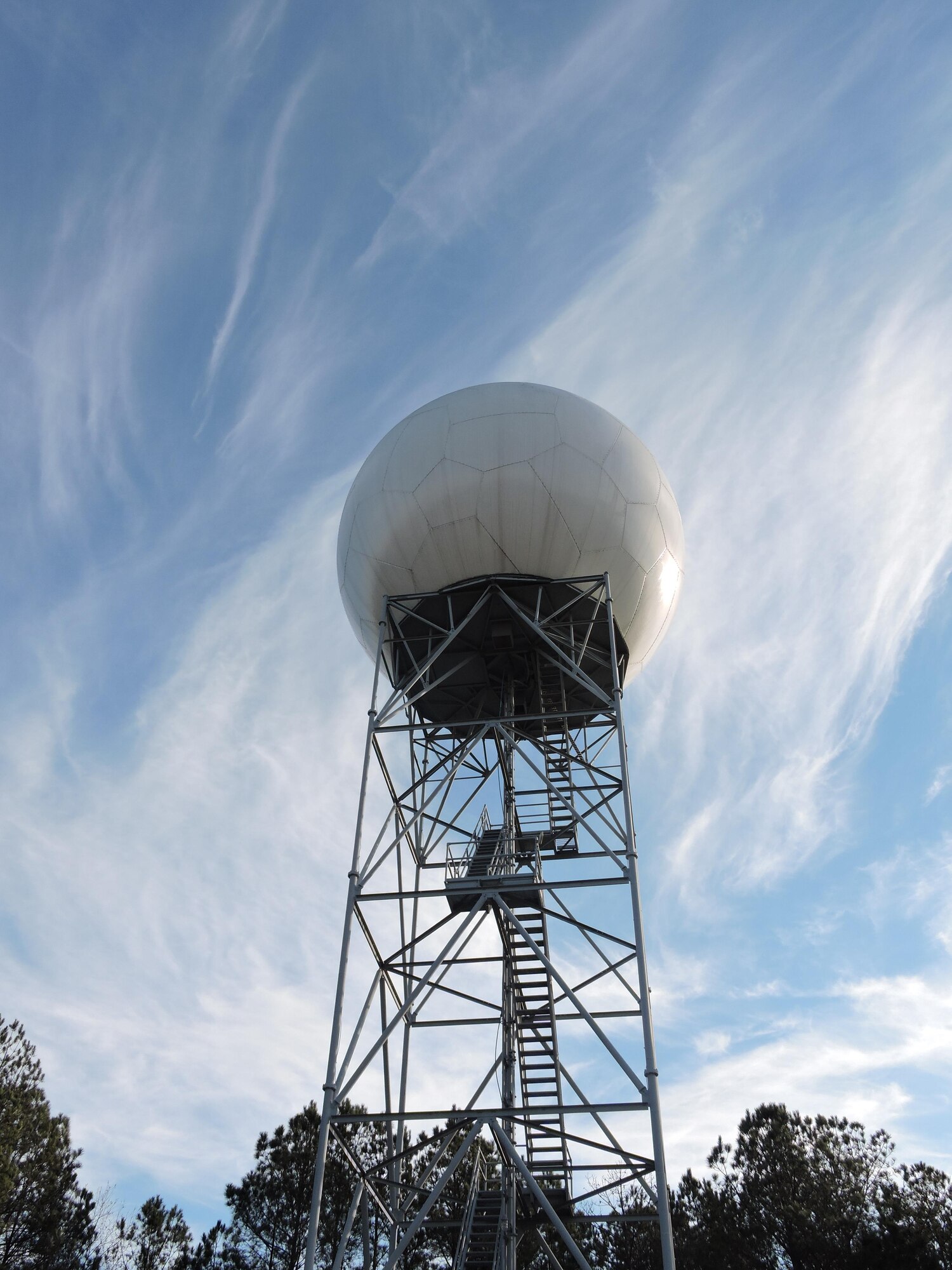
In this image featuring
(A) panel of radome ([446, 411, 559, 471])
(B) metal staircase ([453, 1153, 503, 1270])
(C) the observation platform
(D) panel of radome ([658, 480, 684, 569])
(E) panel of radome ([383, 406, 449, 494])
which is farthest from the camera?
(D) panel of radome ([658, 480, 684, 569])

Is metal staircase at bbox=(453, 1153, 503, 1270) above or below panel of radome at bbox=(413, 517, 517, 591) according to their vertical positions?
below

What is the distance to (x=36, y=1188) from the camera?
20.9 metres

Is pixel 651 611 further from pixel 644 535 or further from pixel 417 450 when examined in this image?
pixel 417 450

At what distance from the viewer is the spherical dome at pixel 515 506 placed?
47.6 ft

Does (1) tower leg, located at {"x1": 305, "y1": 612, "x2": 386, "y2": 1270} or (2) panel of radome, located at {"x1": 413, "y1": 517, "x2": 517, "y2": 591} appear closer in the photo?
(1) tower leg, located at {"x1": 305, "y1": 612, "x2": 386, "y2": 1270}

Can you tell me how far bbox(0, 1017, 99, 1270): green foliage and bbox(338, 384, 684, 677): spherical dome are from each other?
14.4 meters

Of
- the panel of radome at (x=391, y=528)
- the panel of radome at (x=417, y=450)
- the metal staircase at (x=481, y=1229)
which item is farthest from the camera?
the panel of radome at (x=417, y=450)

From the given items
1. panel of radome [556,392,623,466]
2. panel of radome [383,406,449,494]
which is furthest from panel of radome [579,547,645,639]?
panel of radome [383,406,449,494]

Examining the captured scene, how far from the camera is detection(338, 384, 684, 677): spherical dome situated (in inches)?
571

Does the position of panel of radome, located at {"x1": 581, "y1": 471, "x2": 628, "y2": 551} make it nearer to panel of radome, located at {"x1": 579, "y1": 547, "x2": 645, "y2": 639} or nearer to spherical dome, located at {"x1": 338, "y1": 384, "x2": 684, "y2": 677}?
spherical dome, located at {"x1": 338, "y1": 384, "x2": 684, "y2": 677}

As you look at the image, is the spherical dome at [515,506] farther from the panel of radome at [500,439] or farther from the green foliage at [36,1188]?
the green foliage at [36,1188]

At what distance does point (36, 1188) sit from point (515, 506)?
61.7 ft

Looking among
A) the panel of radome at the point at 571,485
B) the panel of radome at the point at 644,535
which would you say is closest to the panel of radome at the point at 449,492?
the panel of radome at the point at 571,485

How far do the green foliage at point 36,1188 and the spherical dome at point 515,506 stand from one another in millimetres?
14400
